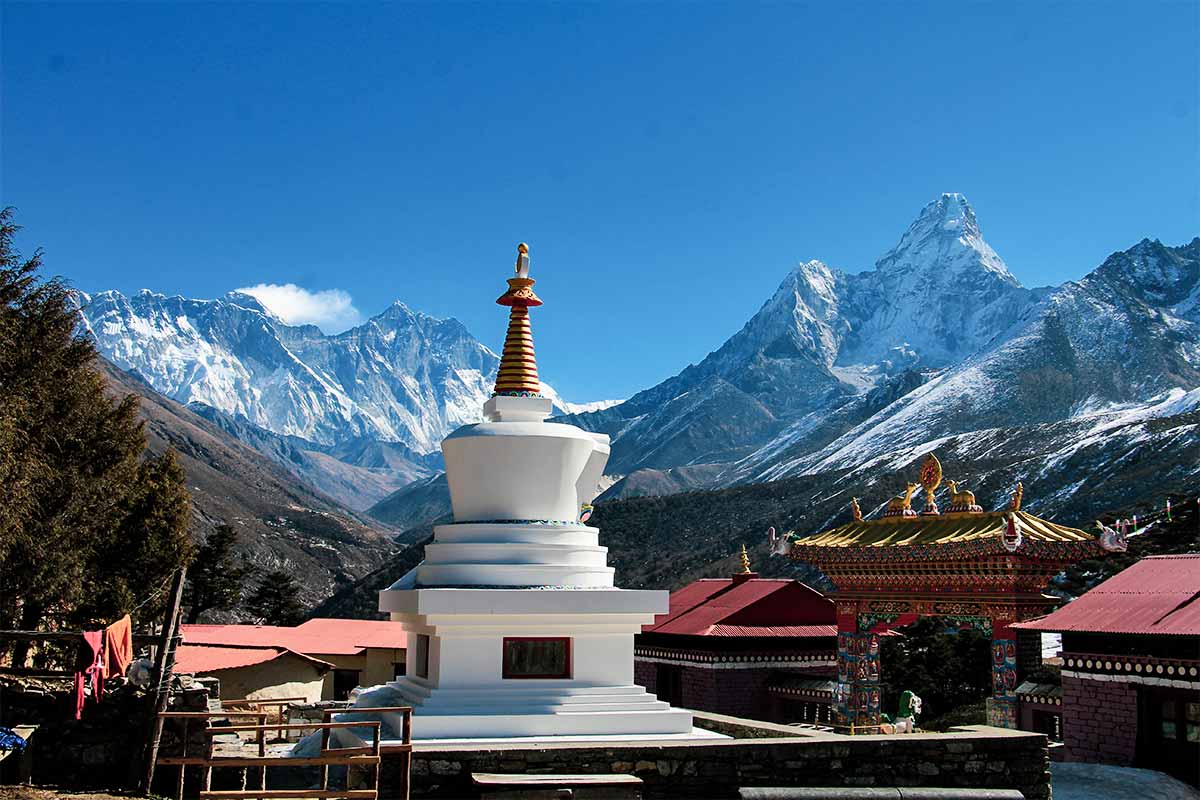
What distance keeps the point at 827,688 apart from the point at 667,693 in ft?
14.4

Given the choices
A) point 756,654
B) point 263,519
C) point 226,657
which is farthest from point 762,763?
point 263,519

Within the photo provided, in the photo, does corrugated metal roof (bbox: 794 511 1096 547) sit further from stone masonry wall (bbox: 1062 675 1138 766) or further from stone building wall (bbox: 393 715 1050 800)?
stone building wall (bbox: 393 715 1050 800)

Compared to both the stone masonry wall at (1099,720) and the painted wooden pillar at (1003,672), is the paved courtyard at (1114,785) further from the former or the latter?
the painted wooden pillar at (1003,672)

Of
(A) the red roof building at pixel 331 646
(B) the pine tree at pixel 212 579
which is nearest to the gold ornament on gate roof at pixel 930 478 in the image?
(A) the red roof building at pixel 331 646

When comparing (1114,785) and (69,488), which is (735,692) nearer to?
(1114,785)

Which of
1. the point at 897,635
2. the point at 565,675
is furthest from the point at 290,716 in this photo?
the point at 897,635

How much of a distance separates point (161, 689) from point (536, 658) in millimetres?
4559

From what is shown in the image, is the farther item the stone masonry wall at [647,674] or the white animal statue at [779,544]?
the stone masonry wall at [647,674]

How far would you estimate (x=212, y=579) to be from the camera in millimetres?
42844

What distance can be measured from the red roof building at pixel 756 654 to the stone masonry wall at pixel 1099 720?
6312 millimetres

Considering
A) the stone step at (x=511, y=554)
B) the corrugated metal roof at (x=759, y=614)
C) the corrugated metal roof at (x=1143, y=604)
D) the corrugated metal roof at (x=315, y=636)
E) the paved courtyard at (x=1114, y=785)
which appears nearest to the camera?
the stone step at (x=511, y=554)

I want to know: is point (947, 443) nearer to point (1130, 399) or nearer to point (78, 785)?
point (1130, 399)

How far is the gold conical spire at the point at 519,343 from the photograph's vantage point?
16031 millimetres

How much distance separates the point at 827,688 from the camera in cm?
2344
